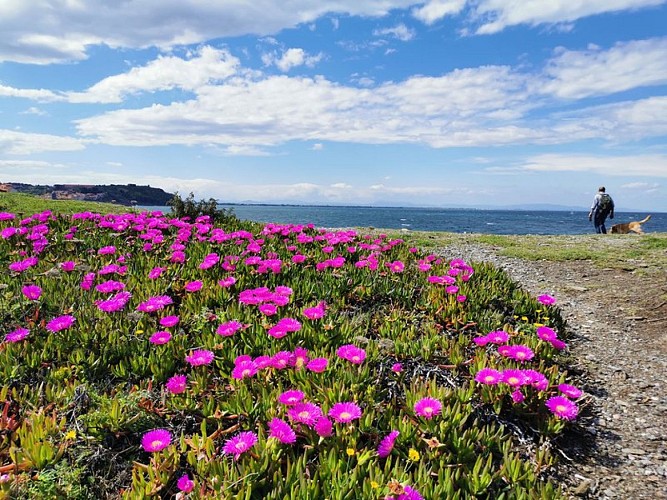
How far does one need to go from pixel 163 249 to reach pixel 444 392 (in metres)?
4.34

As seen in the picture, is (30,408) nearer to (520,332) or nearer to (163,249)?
(163,249)

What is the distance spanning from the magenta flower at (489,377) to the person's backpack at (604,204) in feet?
50.3

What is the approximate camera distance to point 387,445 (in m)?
2.27

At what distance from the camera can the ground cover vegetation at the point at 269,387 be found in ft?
6.82

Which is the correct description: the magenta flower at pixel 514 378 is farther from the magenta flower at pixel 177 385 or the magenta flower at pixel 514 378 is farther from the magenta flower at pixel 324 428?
the magenta flower at pixel 177 385

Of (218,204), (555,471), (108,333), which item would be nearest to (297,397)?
(555,471)

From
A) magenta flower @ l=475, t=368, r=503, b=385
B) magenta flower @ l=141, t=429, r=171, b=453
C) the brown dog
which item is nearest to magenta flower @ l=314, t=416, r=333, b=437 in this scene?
magenta flower @ l=141, t=429, r=171, b=453

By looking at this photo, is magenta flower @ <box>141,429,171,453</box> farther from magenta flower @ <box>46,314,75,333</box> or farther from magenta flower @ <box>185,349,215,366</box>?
magenta flower @ <box>46,314,75,333</box>

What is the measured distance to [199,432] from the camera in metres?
2.59

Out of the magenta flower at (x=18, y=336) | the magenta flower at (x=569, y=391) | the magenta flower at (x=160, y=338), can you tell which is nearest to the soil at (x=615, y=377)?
the magenta flower at (x=569, y=391)

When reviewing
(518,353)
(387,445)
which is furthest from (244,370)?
(518,353)

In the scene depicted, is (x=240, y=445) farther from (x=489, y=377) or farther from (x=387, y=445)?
(x=489, y=377)

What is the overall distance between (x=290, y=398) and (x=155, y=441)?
72 cm

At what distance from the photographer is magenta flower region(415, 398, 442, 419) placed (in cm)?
244
